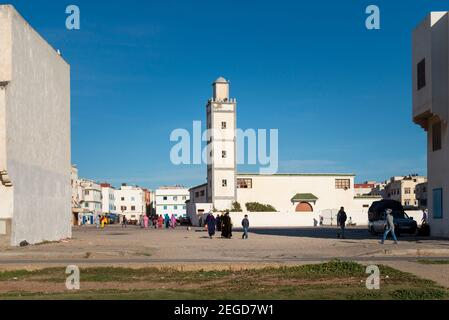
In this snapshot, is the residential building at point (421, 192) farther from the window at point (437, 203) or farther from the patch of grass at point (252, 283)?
the patch of grass at point (252, 283)

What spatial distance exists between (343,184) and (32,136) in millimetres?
68512

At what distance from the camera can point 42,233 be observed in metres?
34.2

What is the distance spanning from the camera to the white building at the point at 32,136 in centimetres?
2872

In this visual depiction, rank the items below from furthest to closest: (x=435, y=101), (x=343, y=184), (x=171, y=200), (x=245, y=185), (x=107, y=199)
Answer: (x=107, y=199), (x=171, y=200), (x=343, y=184), (x=245, y=185), (x=435, y=101)

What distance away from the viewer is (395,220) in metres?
39.7
